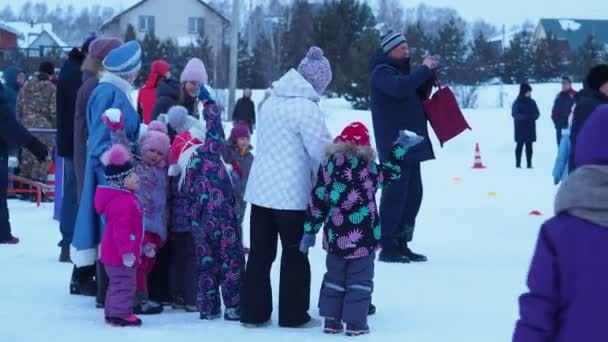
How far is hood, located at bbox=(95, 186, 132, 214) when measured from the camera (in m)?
6.78

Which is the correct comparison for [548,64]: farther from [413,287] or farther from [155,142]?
[155,142]

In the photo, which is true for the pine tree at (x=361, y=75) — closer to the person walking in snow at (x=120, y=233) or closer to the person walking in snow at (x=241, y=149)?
the person walking in snow at (x=241, y=149)

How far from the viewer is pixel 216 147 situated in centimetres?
695

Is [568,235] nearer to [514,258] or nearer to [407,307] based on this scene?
[407,307]

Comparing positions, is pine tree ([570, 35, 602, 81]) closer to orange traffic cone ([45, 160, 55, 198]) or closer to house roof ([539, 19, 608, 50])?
orange traffic cone ([45, 160, 55, 198])

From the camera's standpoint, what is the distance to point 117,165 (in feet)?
22.3

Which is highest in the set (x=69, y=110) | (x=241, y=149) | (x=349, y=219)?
(x=69, y=110)

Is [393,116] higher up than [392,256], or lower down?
higher up

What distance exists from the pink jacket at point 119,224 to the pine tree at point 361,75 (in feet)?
95.7

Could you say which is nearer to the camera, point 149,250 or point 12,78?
point 149,250

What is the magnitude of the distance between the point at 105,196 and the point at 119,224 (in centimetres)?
23

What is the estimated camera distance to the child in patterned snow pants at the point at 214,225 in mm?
6898

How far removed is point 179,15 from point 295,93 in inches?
2842

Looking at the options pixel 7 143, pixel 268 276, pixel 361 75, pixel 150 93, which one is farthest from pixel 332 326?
pixel 361 75
